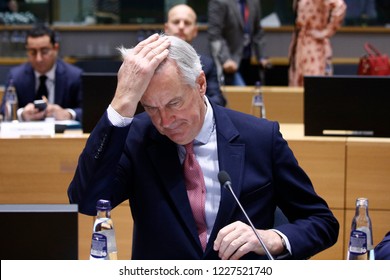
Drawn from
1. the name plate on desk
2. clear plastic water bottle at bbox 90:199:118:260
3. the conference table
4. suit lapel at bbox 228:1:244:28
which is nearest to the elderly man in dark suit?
clear plastic water bottle at bbox 90:199:118:260

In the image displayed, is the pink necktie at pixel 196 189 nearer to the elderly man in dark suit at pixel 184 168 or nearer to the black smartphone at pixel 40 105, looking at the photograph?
the elderly man in dark suit at pixel 184 168

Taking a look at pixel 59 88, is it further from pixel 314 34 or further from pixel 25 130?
pixel 314 34

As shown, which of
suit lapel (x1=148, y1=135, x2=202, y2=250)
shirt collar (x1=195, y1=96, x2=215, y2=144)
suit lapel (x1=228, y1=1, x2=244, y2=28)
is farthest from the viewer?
suit lapel (x1=228, y1=1, x2=244, y2=28)

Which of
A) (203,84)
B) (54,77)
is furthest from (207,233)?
(54,77)

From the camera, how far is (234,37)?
25.8 ft

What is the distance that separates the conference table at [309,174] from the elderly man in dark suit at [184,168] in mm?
1545

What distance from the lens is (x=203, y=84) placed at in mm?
2490

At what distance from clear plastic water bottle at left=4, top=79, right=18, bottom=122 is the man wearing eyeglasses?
10 cm

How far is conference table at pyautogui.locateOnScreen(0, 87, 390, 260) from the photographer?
13.8ft

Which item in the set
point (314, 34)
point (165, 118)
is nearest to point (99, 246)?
point (165, 118)

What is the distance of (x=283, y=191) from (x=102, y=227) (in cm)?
63

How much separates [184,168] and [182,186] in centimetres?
8

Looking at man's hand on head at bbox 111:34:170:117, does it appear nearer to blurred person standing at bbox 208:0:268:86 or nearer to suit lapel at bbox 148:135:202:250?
suit lapel at bbox 148:135:202:250
